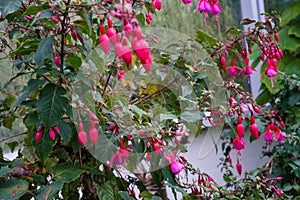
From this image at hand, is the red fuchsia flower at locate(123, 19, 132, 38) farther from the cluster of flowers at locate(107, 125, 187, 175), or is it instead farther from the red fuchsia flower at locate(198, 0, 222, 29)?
the red fuchsia flower at locate(198, 0, 222, 29)

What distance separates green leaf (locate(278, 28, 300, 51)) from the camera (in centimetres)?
241

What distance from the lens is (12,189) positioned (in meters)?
0.77

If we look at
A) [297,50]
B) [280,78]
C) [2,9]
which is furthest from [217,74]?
[297,50]

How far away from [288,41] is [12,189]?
1.99m

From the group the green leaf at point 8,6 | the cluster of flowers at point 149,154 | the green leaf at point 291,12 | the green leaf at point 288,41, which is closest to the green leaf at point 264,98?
the green leaf at point 288,41

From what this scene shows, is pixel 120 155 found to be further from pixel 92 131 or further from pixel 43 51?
pixel 43 51

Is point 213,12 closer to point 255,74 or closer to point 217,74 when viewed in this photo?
point 217,74

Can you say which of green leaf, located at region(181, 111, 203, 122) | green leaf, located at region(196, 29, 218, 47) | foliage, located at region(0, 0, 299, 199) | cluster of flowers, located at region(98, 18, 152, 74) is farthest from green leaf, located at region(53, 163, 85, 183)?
green leaf, located at region(196, 29, 218, 47)

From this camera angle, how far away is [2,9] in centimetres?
73

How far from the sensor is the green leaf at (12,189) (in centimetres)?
74

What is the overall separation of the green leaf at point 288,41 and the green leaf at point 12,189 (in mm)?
1936

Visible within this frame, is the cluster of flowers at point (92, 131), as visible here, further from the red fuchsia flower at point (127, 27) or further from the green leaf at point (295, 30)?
the green leaf at point (295, 30)

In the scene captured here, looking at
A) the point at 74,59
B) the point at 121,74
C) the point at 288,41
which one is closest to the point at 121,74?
the point at 121,74

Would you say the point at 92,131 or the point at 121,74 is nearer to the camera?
the point at 92,131
